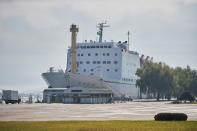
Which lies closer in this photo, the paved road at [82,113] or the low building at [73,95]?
the paved road at [82,113]

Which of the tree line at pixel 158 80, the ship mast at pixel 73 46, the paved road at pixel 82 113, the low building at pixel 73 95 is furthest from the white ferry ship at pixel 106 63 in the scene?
the paved road at pixel 82 113

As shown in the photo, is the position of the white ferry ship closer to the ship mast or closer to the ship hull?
the ship hull

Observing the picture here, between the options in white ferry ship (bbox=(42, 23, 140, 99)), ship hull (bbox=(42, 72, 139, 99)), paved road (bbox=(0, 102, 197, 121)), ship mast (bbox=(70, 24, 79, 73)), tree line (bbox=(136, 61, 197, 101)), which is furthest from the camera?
tree line (bbox=(136, 61, 197, 101))

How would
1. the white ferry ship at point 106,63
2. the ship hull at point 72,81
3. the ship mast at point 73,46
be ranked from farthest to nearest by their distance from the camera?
1. the white ferry ship at point 106,63
2. the ship mast at point 73,46
3. the ship hull at point 72,81

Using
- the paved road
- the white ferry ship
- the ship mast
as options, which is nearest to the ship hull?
the white ferry ship

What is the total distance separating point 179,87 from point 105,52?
29839 mm

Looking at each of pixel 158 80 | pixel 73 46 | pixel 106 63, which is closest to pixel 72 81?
pixel 73 46

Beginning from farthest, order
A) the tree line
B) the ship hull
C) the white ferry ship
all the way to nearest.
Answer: the tree line < the white ferry ship < the ship hull

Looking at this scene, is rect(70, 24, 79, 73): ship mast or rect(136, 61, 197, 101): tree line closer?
rect(70, 24, 79, 73): ship mast

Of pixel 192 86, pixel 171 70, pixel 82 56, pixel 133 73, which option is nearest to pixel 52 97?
pixel 82 56

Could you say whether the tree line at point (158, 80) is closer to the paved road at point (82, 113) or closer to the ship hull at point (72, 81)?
the ship hull at point (72, 81)

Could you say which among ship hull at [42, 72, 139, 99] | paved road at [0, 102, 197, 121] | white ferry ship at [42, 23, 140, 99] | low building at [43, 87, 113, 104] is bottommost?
paved road at [0, 102, 197, 121]

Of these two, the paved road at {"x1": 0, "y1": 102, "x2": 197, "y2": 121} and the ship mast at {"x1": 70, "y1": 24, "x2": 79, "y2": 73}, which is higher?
the ship mast at {"x1": 70, "y1": 24, "x2": 79, "y2": 73}

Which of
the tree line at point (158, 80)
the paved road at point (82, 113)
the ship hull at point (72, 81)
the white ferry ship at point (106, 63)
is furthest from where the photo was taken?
the tree line at point (158, 80)
